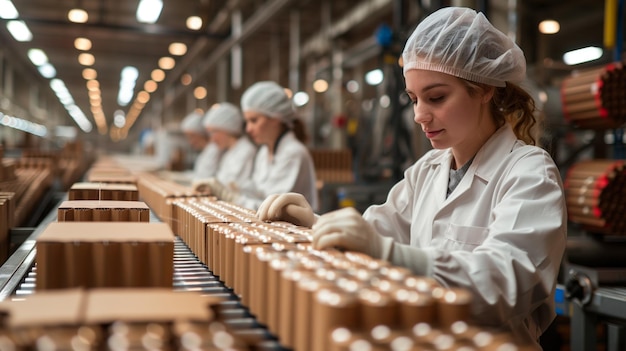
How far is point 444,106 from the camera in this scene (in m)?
1.68

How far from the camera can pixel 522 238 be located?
1407 millimetres

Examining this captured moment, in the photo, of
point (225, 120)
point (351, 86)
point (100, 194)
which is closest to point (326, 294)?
point (100, 194)

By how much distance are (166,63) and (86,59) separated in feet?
4.91

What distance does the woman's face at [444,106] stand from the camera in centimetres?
168

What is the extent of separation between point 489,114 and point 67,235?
126 centimetres

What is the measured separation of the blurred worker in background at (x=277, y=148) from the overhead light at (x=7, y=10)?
9.84ft

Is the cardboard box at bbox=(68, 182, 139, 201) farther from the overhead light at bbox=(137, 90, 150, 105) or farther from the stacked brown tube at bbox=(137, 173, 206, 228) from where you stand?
the overhead light at bbox=(137, 90, 150, 105)

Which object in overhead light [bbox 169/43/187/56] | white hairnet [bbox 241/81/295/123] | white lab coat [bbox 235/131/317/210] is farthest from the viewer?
overhead light [bbox 169/43/187/56]

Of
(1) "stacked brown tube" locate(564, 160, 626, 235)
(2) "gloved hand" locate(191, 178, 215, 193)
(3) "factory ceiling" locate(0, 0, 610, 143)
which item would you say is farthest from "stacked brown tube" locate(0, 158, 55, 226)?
(1) "stacked brown tube" locate(564, 160, 626, 235)

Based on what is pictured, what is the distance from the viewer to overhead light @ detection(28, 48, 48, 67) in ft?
33.7

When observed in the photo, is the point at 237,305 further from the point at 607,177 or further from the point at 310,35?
the point at 310,35

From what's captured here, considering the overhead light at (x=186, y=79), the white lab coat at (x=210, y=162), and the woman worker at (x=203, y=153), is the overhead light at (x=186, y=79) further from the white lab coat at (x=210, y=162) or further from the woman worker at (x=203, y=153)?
the white lab coat at (x=210, y=162)

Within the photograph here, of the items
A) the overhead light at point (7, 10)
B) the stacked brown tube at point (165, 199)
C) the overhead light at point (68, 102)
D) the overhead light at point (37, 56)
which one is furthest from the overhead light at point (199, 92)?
the stacked brown tube at point (165, 199)

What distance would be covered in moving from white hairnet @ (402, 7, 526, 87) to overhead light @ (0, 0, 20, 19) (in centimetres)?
512
